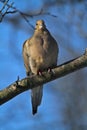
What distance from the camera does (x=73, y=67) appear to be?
4660 millimetres

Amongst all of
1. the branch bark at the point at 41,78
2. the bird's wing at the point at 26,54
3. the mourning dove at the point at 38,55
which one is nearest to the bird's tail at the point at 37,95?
the mourning dove at the point at 38,55

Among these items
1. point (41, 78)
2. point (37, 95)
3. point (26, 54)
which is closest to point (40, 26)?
point (26, 54)

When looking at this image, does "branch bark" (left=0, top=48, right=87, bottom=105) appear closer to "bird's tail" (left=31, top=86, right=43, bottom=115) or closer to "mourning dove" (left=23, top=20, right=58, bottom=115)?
"mourning dove" (left=23, top=20, right=58, bottom=115)

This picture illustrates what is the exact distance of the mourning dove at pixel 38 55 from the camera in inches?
210

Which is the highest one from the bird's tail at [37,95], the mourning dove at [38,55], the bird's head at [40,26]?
the bird's head at [40,26]

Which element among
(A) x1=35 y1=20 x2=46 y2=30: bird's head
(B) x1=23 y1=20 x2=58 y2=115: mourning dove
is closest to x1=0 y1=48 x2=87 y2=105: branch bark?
(B) x1=23 y1=20 x2=58 y2=115: mourning dove

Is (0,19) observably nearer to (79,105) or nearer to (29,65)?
(29,65)

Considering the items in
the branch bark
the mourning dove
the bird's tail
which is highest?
the mourning dove

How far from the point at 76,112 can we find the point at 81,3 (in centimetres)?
239

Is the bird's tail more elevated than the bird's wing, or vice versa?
the bird's wing

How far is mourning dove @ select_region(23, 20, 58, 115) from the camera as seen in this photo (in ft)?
17.5

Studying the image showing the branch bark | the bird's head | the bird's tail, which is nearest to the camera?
the branch bark

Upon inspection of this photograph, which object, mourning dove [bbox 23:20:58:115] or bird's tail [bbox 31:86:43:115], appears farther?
bird's tail [bbox 31:86:43:115]

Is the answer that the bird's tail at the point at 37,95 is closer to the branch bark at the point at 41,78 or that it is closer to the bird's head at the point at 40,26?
the bird's head at the point at 40,26
